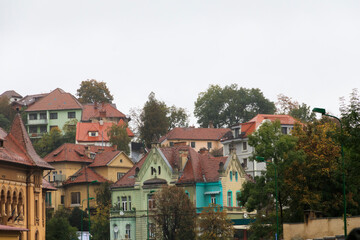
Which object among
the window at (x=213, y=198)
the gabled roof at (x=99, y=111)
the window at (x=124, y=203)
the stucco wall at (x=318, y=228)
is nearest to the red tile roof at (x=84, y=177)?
the window at (x=124, y=203)

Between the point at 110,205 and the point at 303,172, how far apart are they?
46619 mm

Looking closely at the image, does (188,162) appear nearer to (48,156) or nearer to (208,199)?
(208,199)

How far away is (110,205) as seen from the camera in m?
104

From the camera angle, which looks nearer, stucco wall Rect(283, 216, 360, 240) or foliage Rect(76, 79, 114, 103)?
stucco wall Rect(283, 216, 360, 240)

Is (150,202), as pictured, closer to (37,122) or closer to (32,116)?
(37,122)

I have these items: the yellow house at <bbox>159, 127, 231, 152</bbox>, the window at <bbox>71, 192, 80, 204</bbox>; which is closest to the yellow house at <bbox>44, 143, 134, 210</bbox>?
the window at <bbox>71, 192, 80, 204</bbox>

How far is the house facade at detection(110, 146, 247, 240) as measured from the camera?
92062mm

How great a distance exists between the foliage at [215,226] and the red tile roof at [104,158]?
4612cm

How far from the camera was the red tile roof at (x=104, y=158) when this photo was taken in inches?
4911

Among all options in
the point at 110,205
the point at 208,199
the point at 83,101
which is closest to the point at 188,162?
the point at 208,199

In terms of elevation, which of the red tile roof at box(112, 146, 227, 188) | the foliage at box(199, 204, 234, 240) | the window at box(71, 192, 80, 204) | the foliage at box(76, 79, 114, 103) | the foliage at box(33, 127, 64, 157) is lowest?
the foliage at box(199, 204, 234, 240)

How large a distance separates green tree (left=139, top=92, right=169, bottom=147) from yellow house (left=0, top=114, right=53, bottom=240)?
78.5 metres

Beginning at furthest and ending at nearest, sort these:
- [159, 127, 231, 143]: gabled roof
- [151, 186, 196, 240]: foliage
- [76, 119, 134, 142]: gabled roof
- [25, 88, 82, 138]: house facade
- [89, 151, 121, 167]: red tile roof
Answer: [25, 88, 82, 138]: house facade → [159, 127, 231, 143]: gabled roof → [76, 119, 134, 142]: gabled roof → [89, 151, 121, 167]: red tile roof → [151, 186, 196, 240]: foliage

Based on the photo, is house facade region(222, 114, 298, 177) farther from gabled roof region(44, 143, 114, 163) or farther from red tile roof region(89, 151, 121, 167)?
gabled roof region(44, 143, 114, 163)
